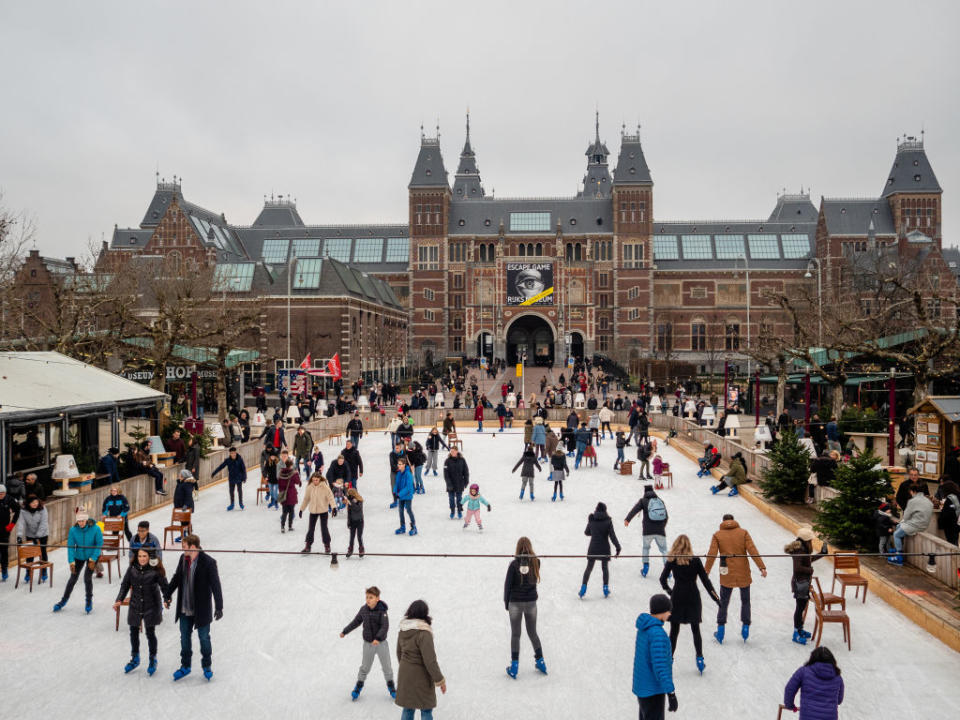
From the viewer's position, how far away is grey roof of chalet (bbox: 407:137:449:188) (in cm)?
7200

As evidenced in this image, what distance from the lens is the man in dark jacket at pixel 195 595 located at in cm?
741

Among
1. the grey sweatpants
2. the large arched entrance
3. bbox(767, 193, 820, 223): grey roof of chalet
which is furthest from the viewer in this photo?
bbox(767, 193, 820, 223): grey roof of chalet

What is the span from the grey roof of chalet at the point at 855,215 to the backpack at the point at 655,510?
67635 millimetres

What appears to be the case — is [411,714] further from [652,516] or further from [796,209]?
[796,209]

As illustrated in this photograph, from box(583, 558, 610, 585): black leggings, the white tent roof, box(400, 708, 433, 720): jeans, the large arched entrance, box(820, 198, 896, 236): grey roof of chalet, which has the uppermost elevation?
box(820, 198, 896, 236): grey roof of chalet

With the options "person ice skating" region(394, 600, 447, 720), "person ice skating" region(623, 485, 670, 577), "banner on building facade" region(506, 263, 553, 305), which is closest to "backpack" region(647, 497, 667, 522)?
"person ice skating" region(623, 485, 670, 577)

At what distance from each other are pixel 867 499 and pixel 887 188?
69.4 metres

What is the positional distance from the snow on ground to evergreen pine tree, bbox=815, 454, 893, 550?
0.71m

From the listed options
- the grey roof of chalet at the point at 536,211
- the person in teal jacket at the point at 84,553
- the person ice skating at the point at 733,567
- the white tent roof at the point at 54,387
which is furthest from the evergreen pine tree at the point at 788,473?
the grey roof of chalet at the point at 536,211

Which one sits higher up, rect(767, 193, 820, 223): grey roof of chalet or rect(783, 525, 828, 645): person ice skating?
rect(767, 193, 820, 223): grey roof of chalet

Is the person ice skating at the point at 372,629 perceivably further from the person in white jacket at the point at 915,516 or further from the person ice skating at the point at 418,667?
the person in white jacket at the point at 915,516

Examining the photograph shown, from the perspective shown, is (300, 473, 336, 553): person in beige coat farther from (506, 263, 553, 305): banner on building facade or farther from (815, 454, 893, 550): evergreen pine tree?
(506, 263, 553, 305): banner on building facade

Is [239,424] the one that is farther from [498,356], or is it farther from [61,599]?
[498,356]

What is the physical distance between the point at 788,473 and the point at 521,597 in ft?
31.0
